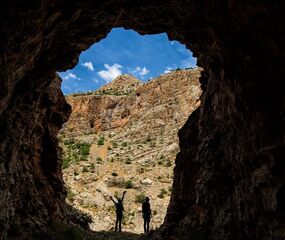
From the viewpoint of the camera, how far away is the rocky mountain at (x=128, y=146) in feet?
110

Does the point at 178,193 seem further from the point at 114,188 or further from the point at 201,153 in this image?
the point at 114,188

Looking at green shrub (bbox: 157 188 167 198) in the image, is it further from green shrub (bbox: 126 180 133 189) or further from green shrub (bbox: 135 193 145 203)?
green shrub (bbox: 126 180 133 189)

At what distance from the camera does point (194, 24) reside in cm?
1330

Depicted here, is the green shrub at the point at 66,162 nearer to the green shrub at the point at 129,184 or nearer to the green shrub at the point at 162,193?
the green shrub at the point at 129,184

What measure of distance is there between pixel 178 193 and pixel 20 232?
31.7ft

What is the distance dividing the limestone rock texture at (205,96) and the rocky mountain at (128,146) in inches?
484

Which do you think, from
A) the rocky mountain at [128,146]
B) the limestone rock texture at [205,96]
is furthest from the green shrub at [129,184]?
the limestone rock texture at [205,96]

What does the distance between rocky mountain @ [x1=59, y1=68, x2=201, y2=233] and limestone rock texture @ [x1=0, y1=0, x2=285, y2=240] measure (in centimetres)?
1230

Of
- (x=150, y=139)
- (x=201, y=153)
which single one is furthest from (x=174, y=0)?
(x=150, y=139)

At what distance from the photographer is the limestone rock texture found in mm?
10148

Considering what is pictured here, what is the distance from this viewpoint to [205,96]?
20.3m

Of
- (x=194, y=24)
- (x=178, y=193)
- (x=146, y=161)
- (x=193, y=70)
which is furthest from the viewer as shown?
(x=193, y=70)

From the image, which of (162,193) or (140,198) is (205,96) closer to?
(140,198)

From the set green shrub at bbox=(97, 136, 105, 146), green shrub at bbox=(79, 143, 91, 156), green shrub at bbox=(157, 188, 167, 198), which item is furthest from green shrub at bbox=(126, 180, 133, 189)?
green shrub at bbox=(97, 136, 105, 146)
